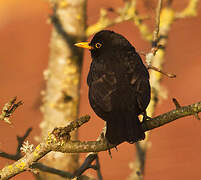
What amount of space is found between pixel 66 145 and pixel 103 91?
0.73 meters

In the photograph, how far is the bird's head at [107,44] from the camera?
15.0 feet

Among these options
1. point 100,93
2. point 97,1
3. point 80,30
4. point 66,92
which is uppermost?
point 97,1

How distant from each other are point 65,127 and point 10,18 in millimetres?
23441

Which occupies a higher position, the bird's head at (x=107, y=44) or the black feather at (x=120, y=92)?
the bird's head at (x=107, y=44)

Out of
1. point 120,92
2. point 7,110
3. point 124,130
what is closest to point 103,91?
point 120,92

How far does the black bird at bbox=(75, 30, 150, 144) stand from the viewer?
3.81 m

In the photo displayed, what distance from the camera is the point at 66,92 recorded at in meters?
6.72

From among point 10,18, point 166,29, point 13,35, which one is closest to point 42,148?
point 166,29

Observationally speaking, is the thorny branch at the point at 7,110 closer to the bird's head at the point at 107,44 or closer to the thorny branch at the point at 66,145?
the thorny branch at the point at 66,145

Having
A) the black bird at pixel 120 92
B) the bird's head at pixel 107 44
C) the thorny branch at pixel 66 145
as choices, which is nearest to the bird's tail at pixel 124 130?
the black bird at pixel 120 92

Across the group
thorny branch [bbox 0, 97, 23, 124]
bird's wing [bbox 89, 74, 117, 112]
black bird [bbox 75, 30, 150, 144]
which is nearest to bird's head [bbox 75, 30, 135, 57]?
black bird [bbox 75, 30, 150, 144]

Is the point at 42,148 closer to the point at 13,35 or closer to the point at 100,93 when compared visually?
the point at 100,93

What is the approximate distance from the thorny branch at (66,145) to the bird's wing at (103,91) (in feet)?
1.34

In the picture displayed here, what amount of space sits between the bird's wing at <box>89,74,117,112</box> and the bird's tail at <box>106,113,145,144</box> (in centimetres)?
13
